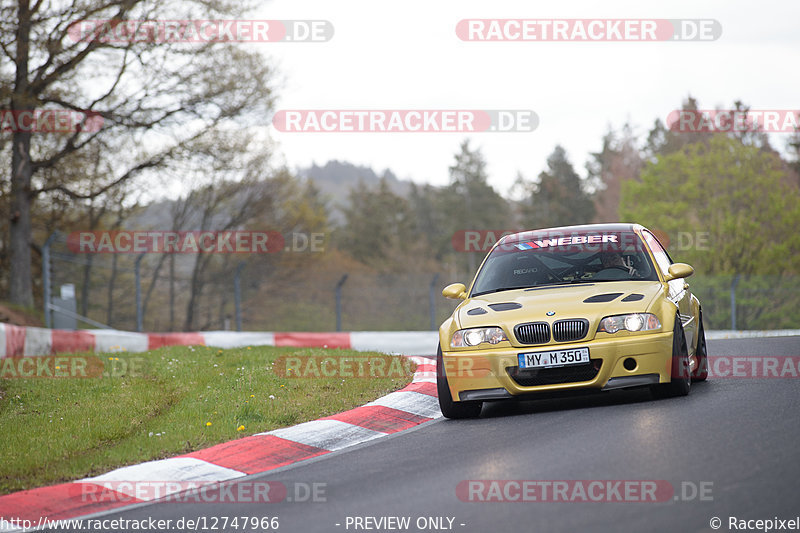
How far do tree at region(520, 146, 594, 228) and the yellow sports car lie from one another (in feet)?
212

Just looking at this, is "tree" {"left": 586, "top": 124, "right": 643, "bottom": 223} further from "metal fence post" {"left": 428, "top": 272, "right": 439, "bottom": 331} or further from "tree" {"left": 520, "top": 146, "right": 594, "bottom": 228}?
"metal fence post" {"left": 428, "top": 272, "right": 439, "bottom": 331}

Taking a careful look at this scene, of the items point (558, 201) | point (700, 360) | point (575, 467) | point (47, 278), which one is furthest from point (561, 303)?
point (558, 201)

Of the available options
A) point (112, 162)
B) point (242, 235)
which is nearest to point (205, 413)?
point (112, 162)

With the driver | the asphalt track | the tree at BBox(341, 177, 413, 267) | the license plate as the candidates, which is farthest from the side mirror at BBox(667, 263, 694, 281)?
the tree at BBox(341, 177, 413, 267)

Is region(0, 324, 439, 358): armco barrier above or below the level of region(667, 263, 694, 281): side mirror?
below

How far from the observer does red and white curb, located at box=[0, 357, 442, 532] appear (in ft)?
18.4

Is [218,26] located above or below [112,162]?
above

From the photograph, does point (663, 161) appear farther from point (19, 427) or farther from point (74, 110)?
point (19, 427)

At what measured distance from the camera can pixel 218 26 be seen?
23.9 metres

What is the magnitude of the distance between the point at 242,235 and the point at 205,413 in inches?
1575

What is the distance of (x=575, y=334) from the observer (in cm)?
700

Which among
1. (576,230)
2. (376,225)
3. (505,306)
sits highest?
(376,225)

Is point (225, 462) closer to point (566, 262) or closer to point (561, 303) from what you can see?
point (561, 303)

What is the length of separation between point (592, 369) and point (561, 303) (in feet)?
2.09
